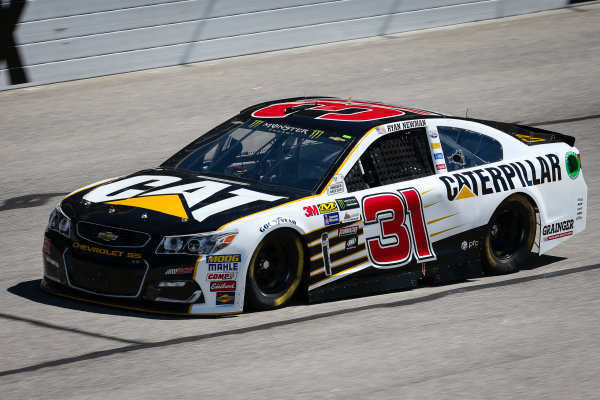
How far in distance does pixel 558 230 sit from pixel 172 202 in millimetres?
3552

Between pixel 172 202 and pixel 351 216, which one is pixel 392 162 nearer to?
pixel 351 216

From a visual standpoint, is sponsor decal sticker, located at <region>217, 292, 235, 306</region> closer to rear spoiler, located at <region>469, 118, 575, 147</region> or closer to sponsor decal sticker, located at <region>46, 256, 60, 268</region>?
sponsor decal sticker, located at <region>46, 256, 60, 268</region>

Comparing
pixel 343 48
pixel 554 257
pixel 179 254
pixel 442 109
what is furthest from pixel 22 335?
pixel 343 48

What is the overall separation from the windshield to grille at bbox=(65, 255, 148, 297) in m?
1.31

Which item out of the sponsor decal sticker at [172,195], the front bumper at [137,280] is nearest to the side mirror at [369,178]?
the sponsor decal sticker at [172,195]

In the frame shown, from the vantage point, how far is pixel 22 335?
21.9 ft

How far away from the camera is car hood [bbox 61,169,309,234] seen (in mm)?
6918

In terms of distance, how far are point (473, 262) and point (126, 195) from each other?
9.16 feet

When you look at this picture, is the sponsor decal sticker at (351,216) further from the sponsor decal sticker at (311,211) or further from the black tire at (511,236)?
the black tire at (511,236)

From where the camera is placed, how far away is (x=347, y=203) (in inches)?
295

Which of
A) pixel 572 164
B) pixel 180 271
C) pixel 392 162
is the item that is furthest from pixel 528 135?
pixel 180 271

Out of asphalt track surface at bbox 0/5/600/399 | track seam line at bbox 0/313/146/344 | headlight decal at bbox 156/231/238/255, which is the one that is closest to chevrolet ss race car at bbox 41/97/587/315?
headlight decal at bbox 156/231/238/255

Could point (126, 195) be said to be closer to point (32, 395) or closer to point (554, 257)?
point (32, 395)

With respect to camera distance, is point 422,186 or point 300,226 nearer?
point 300,226
